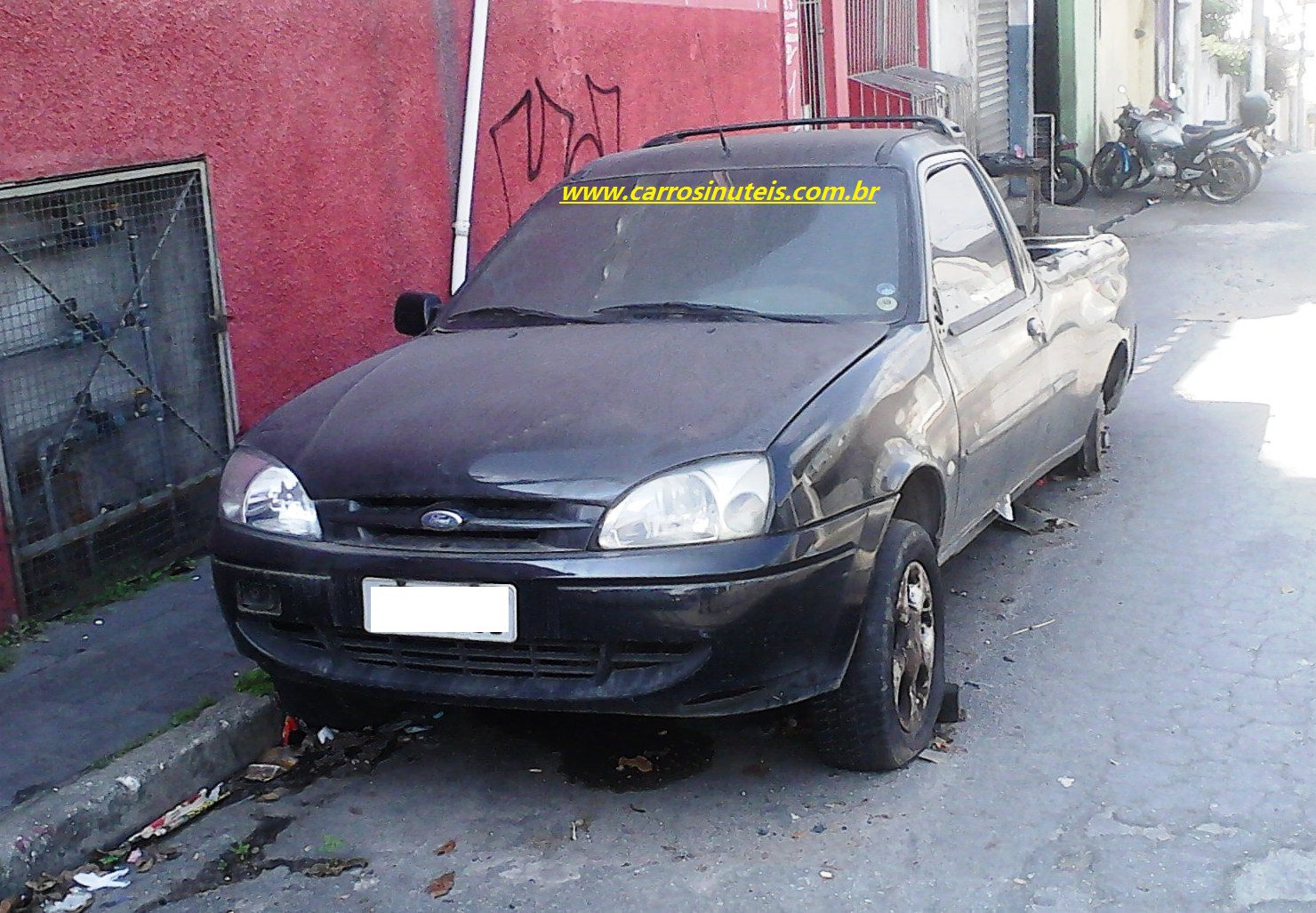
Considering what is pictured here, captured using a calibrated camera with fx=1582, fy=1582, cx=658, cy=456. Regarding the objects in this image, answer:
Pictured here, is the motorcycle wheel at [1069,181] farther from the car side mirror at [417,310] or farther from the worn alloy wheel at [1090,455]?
the car side mirror at [417,310]

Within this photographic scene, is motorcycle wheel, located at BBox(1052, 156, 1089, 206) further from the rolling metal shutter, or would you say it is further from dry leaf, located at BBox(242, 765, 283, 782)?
dry leaf, located at BBox(242, 765, 283, 782)

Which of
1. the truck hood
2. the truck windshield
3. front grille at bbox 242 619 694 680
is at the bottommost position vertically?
front grille at bbox 242 619 694 680

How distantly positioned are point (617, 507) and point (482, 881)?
3.03 ft

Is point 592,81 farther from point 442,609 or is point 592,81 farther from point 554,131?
point 442,609

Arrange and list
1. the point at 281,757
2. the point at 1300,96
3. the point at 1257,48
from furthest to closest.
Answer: the point at 1300,96, the point at 1257,48, the point at 281,757

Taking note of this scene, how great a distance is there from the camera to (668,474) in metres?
3.63

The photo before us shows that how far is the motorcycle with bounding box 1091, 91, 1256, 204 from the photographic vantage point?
61.2 ft

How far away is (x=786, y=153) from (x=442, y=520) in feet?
6.72

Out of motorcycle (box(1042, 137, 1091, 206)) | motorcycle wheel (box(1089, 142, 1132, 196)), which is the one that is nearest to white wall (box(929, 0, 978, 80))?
motorcycle (box(1042, 137, 1091, 206))

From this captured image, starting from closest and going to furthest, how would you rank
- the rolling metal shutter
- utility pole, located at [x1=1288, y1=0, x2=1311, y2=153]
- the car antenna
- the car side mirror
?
the car side mirror, the car antenna, the rolling metal shutter, utility pole, located at [x1=1288, y1=0, x2=1311, y2=153]

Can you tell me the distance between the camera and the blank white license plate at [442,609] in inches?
143

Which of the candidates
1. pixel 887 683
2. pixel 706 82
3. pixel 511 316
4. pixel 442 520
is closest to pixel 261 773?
pixel 442 520

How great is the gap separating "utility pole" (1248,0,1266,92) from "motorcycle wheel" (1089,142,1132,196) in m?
9.38

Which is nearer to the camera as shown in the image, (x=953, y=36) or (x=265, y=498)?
(x=265, y=498)
